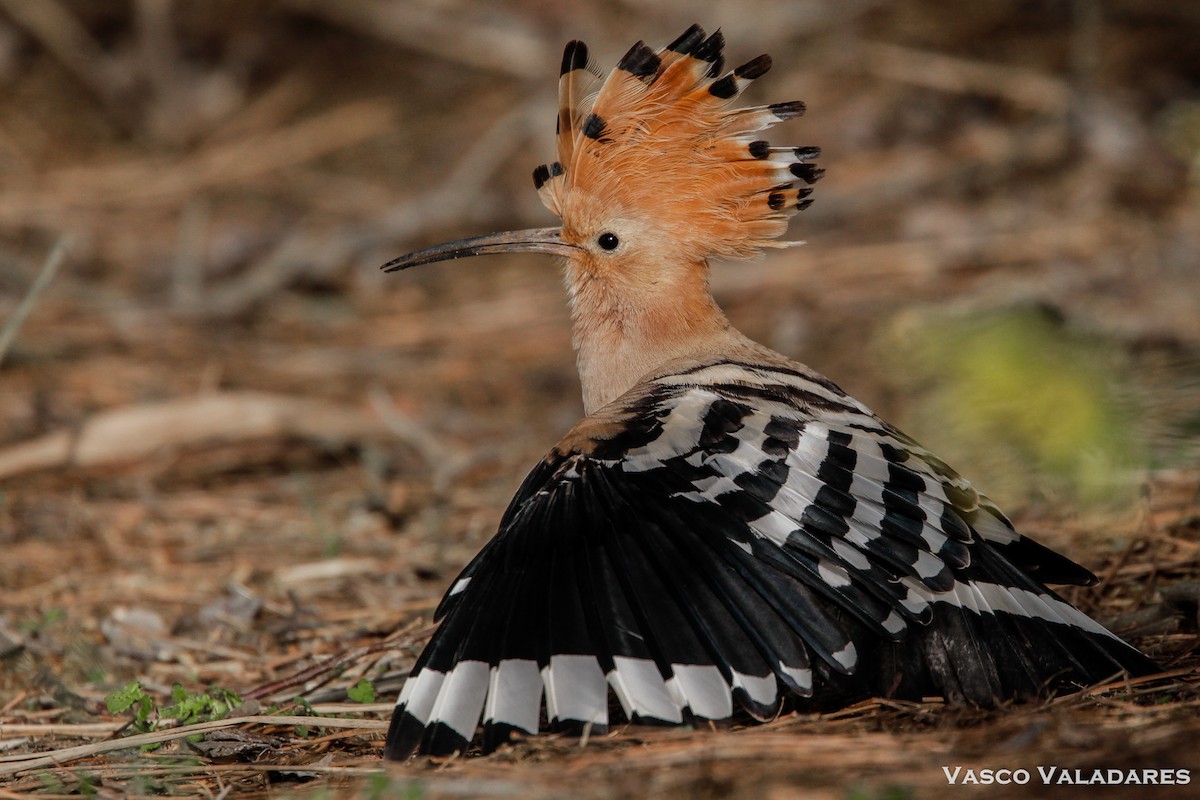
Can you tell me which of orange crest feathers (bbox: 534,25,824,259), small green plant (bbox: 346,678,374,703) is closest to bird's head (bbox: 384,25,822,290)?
orange crest feathers (bbox: 534,25,824,259)

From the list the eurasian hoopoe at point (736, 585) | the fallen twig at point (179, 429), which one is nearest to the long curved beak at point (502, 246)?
the eurasian hoopoe at point (736, 585)

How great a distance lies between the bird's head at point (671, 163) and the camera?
311 cm

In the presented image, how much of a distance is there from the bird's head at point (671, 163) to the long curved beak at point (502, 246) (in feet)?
0.25

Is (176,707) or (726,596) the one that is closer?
(726,596)

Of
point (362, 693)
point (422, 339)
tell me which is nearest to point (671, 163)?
point (362, 693)

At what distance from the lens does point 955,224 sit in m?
6.33

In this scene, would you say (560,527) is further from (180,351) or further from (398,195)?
(398,195)

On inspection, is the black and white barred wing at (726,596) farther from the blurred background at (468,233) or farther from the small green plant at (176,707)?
the blurred background at (468,233)

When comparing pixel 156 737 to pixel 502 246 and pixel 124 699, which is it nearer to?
pixel 124 699

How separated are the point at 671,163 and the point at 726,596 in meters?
1.26

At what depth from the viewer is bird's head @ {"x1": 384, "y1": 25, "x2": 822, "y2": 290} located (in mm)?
3111

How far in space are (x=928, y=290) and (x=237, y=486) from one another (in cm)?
298

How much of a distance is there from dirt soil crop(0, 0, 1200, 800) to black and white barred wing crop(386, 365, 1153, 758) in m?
0.08

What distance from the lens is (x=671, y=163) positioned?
3.16 metres
